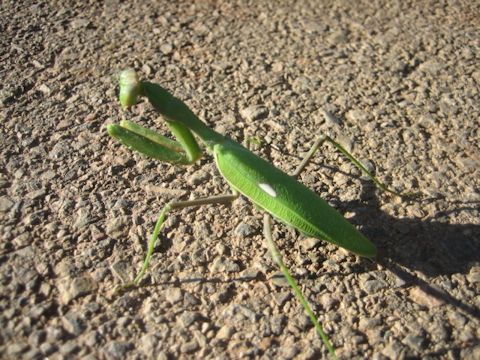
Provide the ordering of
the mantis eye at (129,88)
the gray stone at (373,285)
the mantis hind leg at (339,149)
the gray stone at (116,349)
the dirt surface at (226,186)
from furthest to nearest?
the mantis hind leg at (339,149), the mantis eye at (129,88), the gray stone at (373,285), the dirt surface at (226,186), the gray stone at (116,349)

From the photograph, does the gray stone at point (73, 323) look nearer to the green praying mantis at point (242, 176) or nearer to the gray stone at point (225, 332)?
the green praying mantis at point (242, 176)

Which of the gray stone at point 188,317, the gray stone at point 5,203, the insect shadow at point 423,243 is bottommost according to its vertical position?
the insect shadow at point 423,243

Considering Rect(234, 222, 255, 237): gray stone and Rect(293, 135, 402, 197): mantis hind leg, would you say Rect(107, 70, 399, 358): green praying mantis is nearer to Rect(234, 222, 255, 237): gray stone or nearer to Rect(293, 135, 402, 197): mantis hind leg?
Rect(293, 135, 402, 197): mantis hind leg

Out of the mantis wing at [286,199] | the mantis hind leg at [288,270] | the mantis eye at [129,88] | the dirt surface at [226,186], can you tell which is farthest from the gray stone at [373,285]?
the mantis eye at [129,88]

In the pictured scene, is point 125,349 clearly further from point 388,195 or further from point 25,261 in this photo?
point 388,195

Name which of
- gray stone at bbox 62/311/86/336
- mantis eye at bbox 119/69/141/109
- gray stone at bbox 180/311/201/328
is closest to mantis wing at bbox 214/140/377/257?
mantis eye at bbox 119/69/141/109

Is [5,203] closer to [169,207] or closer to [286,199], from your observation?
[169,207]

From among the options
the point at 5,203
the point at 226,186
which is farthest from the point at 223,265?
the point at 5,203
